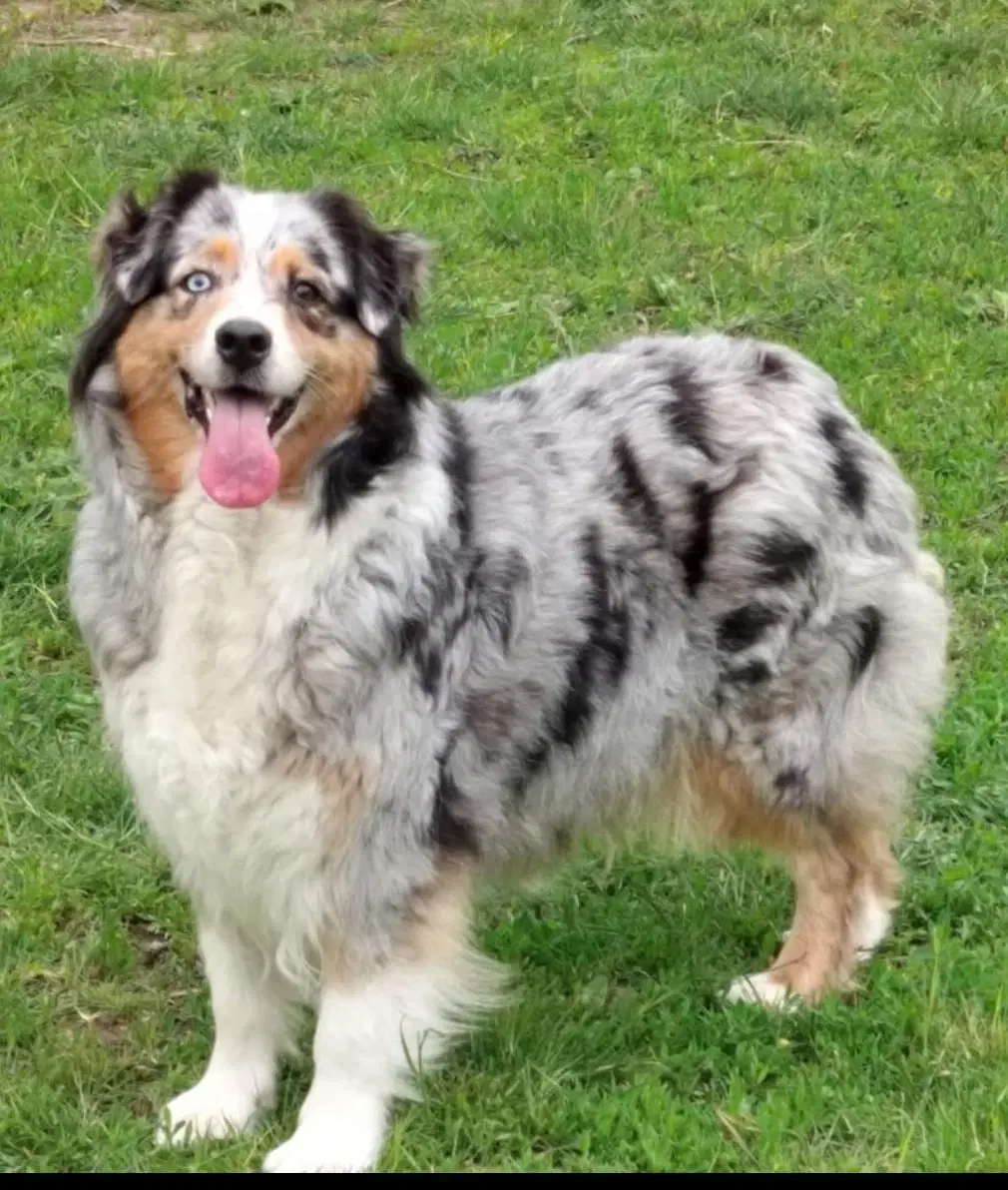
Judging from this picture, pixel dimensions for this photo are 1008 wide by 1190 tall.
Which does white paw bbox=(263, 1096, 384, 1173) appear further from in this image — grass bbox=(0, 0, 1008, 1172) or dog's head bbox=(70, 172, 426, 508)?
dog's head bbox=(70, 172, 426, 508)

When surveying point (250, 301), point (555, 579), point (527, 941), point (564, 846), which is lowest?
point (527, 941)

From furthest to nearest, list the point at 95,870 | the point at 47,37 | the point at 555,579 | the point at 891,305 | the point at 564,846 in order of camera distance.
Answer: the point at 47,37 → the point at 891,305 → the point at 95,870 → the point at 564,846 → the point at 555,579

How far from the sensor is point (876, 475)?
4.48m

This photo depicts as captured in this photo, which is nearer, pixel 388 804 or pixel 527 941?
Result: pixel 388 804

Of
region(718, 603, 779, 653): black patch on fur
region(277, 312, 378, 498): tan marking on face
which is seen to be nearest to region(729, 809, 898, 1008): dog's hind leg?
region(718, 603, 779, 653): black patch on fur

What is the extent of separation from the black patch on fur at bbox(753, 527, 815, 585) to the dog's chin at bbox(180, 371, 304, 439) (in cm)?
121

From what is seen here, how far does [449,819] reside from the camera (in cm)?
392

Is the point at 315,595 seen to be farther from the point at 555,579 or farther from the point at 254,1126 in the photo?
the point at 254,1126

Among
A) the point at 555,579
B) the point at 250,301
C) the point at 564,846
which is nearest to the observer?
the point at 250,301

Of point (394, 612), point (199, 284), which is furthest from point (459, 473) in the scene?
point (199, 284)

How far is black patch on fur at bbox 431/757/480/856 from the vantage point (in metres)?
3.89

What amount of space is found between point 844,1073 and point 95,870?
6.54 ft

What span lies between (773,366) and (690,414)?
1.03 ft
